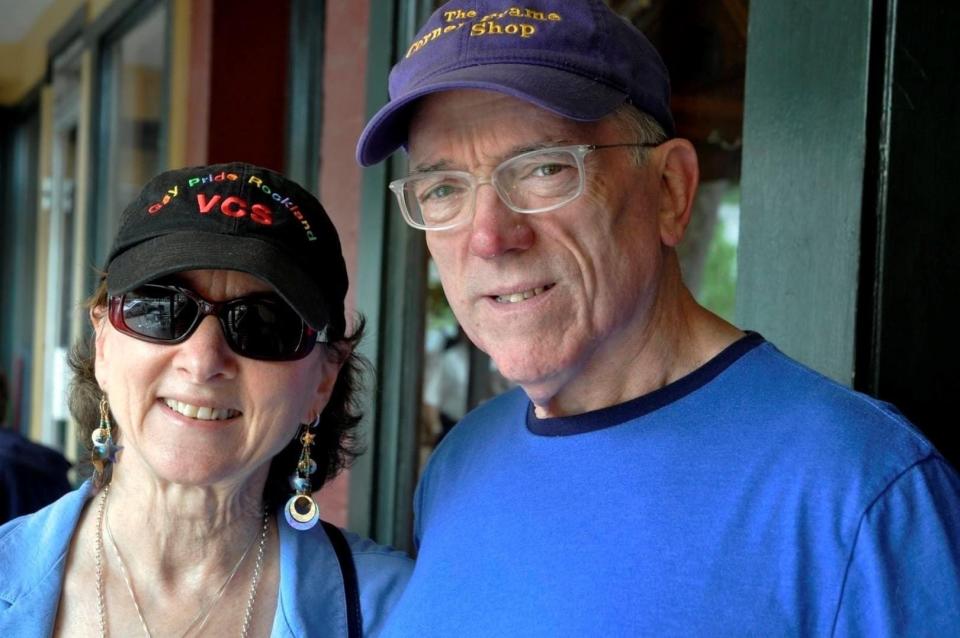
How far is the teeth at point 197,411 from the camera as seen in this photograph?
5.40 feet

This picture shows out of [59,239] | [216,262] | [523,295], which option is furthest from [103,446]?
[59,239]

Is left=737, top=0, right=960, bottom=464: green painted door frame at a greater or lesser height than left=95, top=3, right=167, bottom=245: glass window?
lesser

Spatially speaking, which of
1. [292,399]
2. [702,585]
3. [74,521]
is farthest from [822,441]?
[74,521]

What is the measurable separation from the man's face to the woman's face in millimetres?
427

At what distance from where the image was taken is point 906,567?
1080mm

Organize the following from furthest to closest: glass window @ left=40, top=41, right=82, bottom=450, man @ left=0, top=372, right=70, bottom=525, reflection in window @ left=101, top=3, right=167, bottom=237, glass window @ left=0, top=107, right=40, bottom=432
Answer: glass window @ left=0, top=107, right=40, bottom=432
glass window @ left=40, top=41, right=82, bottom=450
reflection in window @ left=101, top=3, right=167, bottom=237
man @ left=0, top=372, right=70, bottom=525

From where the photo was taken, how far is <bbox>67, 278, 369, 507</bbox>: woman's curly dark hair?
1.88m

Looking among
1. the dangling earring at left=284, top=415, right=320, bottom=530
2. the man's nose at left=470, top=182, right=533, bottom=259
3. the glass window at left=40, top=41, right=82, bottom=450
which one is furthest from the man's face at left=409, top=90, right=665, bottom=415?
the glass window at left=40, top=41, right=82, bottom=450

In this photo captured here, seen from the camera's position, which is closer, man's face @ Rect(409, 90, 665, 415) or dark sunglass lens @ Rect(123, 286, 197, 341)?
man's face @ Rect(409, 90, 665, 415)

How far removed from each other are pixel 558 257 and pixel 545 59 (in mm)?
257

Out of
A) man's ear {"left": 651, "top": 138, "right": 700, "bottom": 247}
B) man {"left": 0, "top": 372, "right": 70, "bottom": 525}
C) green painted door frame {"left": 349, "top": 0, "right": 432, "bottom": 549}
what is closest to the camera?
man's ear {"left": 651, "top": 138, "right": 700, "bottom": 247}

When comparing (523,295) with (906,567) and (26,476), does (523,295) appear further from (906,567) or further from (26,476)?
(26,476)

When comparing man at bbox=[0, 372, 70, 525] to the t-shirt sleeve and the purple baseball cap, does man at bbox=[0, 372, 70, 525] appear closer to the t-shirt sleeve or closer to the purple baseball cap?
the purple baseball cap

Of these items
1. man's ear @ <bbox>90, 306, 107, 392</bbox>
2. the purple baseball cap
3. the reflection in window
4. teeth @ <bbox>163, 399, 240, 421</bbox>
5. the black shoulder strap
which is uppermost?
the reflection in window
